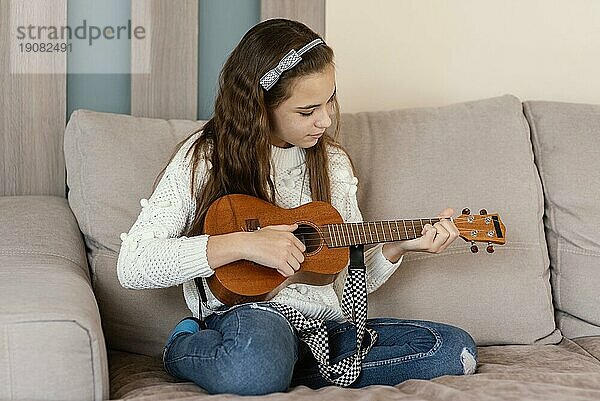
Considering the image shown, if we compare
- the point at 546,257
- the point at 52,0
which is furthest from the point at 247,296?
the point at 52,0

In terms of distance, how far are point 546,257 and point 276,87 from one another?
2.25 ft

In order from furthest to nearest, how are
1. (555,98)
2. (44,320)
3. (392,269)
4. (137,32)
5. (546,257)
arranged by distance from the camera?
1. (555,98)
2. (137,32)
3. (546,257)
4. (392,269)
5. (44,320)

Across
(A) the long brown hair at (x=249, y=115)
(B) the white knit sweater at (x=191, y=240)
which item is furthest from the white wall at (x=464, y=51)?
(A) the long brown hair at (x=249, y=115)

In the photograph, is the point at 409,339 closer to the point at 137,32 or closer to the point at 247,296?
the point at 247,296

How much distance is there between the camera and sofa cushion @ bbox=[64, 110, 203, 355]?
186 cm

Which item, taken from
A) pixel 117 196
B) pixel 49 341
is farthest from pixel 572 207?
pixel 49 341

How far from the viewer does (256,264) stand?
168cm

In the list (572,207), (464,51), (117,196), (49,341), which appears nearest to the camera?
(49,341)

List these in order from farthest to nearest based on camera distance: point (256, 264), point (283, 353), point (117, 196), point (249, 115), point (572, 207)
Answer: point (572, 207), point (117, 196), point (249, 115), point (256, 264), point (283, 353)

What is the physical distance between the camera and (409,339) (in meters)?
1.72

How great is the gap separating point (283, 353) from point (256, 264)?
0.60 ft

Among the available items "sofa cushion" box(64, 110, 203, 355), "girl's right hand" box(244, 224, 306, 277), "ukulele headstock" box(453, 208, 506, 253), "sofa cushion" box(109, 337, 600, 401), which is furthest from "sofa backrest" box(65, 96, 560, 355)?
"girl's right hand" box(244, 224, 306, 277)

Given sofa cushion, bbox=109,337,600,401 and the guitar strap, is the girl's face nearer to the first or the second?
the guitar strap

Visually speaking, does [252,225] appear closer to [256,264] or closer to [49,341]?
[256,264]
